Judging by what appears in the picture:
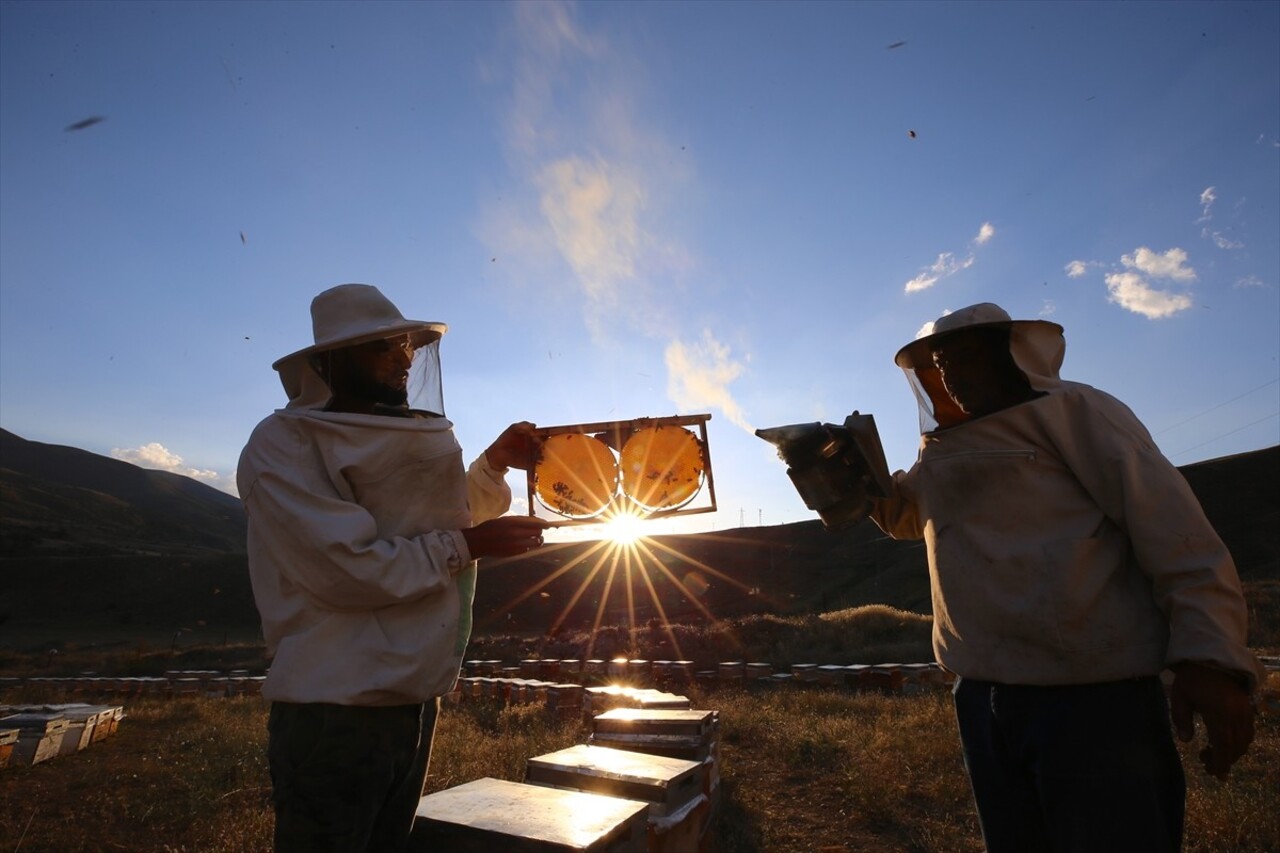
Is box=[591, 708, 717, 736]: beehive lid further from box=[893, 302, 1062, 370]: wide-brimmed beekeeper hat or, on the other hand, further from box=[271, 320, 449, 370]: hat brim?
box=[271, 320, 449, 370]: hat brim

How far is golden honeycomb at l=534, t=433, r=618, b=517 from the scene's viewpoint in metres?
3.57

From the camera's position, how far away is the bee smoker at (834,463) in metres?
2.92

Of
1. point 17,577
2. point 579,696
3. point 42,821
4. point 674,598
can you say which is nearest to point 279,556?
point 42,821

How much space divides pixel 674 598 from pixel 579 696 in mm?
29434

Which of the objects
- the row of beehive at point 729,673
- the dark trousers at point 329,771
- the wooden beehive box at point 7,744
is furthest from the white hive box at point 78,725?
the dark trousers at point 329,771

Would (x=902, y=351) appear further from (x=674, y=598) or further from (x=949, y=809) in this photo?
(x=674, y=598)

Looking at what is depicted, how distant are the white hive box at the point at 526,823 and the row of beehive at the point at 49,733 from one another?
26.3 ft

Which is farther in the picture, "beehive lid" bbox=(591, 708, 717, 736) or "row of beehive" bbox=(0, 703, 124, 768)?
"row of beehive" bbox=(0, 703, 124, 768)

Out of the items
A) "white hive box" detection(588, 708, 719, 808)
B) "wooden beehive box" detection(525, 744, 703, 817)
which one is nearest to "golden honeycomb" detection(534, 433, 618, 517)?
"wooden beehive box" detection(525, 744, 703, 817)

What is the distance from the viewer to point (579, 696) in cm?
1071

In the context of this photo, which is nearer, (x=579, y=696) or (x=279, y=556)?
(x=279, y=556)

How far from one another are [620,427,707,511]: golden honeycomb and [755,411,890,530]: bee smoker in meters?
0.68

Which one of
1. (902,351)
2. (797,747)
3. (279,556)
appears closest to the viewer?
(279,556)

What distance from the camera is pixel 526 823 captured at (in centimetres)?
270
